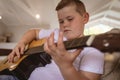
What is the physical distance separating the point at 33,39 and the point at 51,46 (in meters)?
0.46

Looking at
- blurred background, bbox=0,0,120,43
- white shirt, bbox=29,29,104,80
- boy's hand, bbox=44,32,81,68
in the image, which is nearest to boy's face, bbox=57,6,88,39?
white shirt, bbox=29,29,104,80

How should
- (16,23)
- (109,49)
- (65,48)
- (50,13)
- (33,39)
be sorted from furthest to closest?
(16,23)
(50,13)
(33,39)
(65,48)
(109,49)

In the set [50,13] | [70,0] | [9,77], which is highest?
[50,13]

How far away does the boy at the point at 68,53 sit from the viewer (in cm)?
76

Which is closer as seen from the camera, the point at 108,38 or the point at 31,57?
the point at 108,38

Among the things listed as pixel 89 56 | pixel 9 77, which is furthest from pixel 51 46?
pixel 9 77

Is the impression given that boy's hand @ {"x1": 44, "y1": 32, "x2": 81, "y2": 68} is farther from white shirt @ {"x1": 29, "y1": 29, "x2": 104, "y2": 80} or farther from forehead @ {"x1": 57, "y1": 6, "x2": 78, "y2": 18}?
forehead @ {"x1": 57, "y1": 6, "x2": 78, "y2": 18}

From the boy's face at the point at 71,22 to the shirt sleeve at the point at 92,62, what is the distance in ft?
0.50

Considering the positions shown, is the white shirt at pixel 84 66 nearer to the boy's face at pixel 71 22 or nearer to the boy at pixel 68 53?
the boy at pixel 68 53

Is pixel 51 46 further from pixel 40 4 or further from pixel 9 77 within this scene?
pixel 40 4

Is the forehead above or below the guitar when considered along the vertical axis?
above

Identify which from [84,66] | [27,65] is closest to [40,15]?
[27,65]

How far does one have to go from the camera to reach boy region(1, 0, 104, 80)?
0.76m

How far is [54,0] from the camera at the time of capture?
408 centimetres
